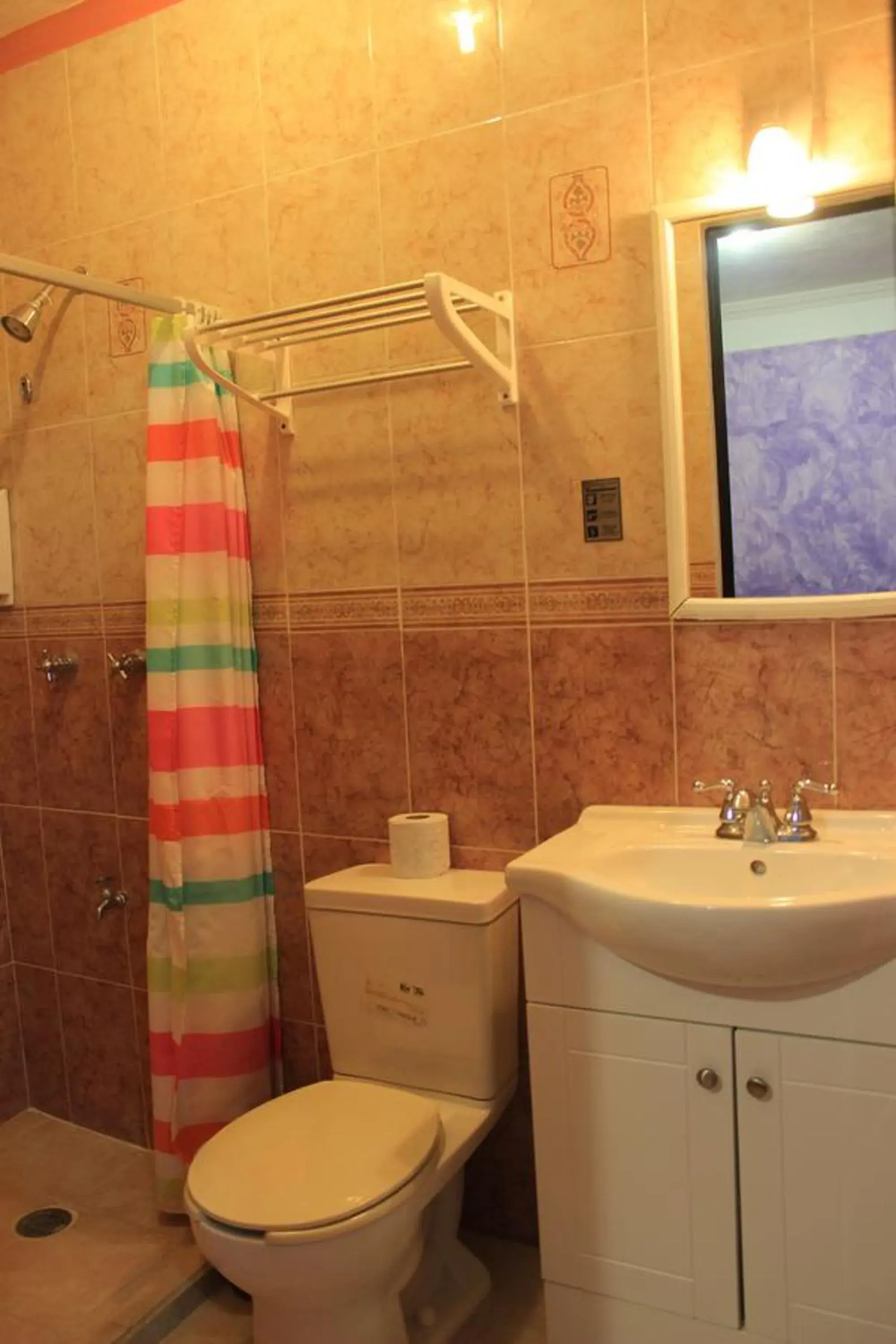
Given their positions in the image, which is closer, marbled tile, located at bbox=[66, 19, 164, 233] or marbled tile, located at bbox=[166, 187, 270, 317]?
marbled tile, located at bbox=[166, 187, 270, 317]

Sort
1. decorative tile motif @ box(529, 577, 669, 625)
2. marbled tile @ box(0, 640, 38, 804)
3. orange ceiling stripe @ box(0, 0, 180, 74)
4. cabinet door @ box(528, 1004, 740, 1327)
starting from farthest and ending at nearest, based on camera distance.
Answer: marbled tile @ box(0, 640, 38, 804) < orange ceiling stripe @ box(0, 0, 180, 74) < decorative tile motif @ box(529, 577, 669, 625) < cabinet door @ box(528, 1004, 740, 1327)

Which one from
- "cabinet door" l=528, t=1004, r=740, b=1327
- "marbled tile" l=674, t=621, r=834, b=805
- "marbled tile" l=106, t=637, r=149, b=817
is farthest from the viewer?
"marbled tile" l=106, t=637, r=149, b=817

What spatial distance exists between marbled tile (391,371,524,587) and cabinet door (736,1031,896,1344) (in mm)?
926

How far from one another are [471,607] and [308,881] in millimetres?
658

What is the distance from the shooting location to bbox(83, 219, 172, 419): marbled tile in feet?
7.40

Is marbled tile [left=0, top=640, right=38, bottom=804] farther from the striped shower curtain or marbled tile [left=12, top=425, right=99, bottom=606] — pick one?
the striped shower curtain

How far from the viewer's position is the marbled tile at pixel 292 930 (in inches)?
85.4

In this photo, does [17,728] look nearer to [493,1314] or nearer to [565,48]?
[493,1314]

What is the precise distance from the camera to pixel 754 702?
1.72 metres

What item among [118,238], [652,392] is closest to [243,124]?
[118,238]

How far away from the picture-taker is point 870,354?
1.60 m

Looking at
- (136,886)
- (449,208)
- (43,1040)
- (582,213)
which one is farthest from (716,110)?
(43,1040)

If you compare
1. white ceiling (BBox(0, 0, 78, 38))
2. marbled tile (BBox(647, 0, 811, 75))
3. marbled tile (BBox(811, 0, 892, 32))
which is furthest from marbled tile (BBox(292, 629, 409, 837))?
white ceiling (BBox(0, 0, 78, 38))

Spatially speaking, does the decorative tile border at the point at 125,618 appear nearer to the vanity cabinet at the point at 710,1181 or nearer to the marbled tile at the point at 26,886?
the marbled tile at the point at 26,886
